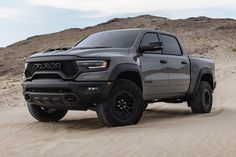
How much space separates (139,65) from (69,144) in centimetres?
266

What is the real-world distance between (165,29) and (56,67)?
42525 mm

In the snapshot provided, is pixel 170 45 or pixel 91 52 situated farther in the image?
pixel 170 45

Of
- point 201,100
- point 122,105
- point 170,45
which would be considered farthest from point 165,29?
point 122,105

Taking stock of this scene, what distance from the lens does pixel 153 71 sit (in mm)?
9664

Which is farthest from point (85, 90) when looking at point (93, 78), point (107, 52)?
point (107, 52)

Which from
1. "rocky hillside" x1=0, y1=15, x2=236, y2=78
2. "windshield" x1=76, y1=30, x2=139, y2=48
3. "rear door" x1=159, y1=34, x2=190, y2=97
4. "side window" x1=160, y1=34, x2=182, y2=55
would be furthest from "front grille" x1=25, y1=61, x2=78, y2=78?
"rocky hillside" x1=0, y1=15, x2=236, y2=78

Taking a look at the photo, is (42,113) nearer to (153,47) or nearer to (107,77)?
(107,77)

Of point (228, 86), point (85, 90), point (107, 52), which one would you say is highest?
point (107, 52)

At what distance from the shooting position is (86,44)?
393 inches

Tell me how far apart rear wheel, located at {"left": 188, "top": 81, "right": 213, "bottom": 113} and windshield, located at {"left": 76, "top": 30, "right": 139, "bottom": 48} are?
234 centimetres

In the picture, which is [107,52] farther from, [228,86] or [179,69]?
[228,86]

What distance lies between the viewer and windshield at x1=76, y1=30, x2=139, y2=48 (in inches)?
377

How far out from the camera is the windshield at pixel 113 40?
957 centimetres

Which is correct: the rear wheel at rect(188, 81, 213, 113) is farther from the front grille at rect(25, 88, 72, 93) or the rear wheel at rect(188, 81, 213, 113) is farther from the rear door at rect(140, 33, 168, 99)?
the front grille at rect(25, 88, 72, 93)
